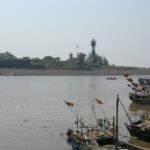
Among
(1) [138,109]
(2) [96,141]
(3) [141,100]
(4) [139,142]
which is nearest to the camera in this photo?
(2) [96,141]

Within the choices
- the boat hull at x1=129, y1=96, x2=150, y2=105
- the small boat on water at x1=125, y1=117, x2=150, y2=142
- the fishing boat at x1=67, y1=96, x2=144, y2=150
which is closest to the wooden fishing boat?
the boat hull at x1=129, y1=96, x2=150, y2=105

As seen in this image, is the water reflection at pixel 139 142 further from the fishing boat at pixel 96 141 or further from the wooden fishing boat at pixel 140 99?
the wooden fishing boat at pixel 140 99

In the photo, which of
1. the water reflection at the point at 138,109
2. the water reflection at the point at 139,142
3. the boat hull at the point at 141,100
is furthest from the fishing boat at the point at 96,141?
the boat hull at the point at 141,100

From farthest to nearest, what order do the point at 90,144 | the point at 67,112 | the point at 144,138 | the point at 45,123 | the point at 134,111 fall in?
the point at 134,111 < the point at 67,112 < the point at 45,123 < the point at 144,138 < the point at 90,144

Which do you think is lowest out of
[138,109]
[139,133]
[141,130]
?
[138,109]

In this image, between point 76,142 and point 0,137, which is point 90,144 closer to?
point 76,142

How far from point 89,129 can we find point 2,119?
18086 mm

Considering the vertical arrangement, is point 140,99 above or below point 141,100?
above

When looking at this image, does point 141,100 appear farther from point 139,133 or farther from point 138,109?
point 139,133

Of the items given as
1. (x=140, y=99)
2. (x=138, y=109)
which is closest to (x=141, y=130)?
(x=138, y=109)

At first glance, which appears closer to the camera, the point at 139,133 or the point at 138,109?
the point at 139,133

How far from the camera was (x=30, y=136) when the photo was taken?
47.7m

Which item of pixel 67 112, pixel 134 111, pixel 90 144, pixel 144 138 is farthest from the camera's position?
pixel 134 111

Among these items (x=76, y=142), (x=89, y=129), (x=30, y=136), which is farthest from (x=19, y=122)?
(x=76, y=142)
